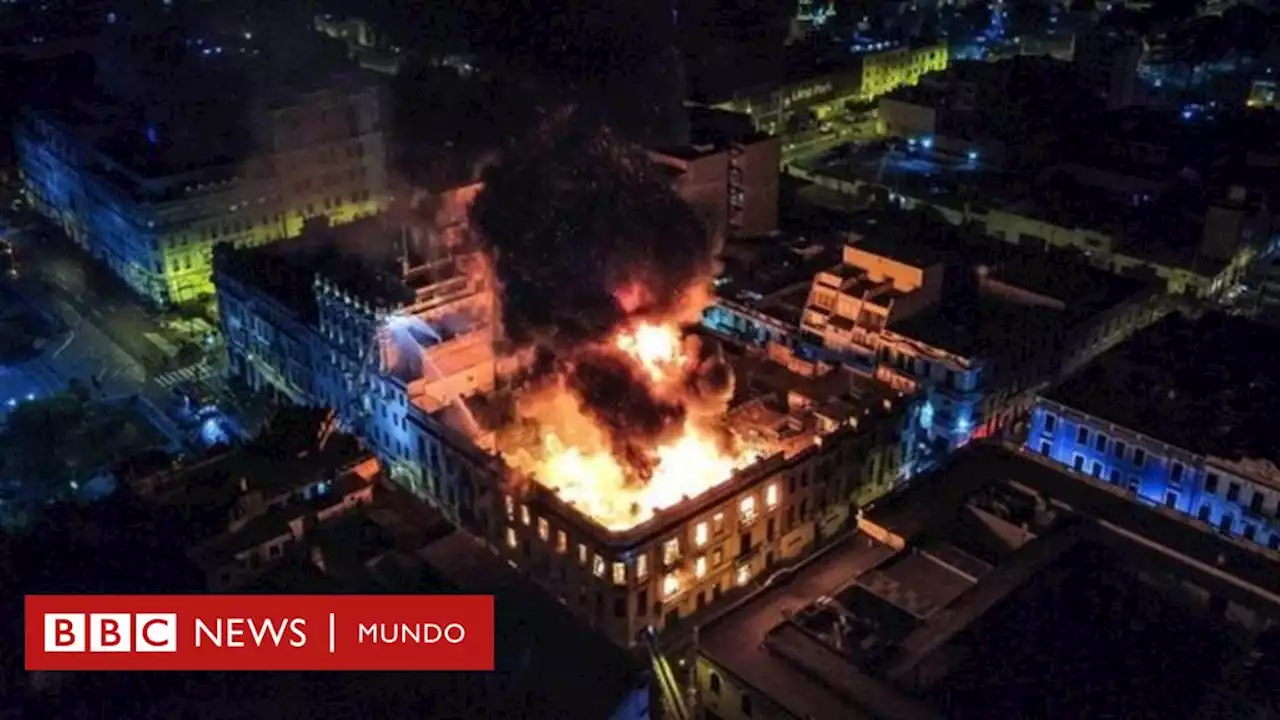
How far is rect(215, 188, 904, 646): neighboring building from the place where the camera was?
57562mm

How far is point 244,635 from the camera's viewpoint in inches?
1844

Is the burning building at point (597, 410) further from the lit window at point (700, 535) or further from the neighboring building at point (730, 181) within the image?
the neighboring building at point (730, 181)

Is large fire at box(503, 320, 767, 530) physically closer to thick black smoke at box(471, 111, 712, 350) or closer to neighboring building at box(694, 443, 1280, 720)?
thick black smoke at box(471, 111, 712, 350)

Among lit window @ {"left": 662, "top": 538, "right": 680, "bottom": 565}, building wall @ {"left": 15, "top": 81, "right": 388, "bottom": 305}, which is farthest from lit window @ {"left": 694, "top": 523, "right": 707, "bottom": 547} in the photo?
building wall @ {"left": 15, "top": 81, "right": 388, "bottom": 305}

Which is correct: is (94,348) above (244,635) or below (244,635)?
below

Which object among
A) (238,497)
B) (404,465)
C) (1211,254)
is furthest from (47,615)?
(1211,254)

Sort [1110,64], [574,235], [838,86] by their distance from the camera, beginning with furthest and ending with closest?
[838,86] < [1110,64] < [574,235]

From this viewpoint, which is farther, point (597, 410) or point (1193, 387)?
point (1193, 387)

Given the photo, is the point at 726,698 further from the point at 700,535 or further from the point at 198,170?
the point at 198,170

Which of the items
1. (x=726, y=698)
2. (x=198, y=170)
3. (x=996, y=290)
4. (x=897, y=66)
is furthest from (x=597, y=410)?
(x=897, y=66)

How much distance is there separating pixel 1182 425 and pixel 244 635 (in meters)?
48.9

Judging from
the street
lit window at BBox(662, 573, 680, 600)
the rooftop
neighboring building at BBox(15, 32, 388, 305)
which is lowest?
lit window at BBox(662, 573, 680, 600)

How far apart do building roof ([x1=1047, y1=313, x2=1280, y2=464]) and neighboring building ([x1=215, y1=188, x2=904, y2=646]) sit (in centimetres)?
1243

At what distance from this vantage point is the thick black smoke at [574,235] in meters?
66.5
